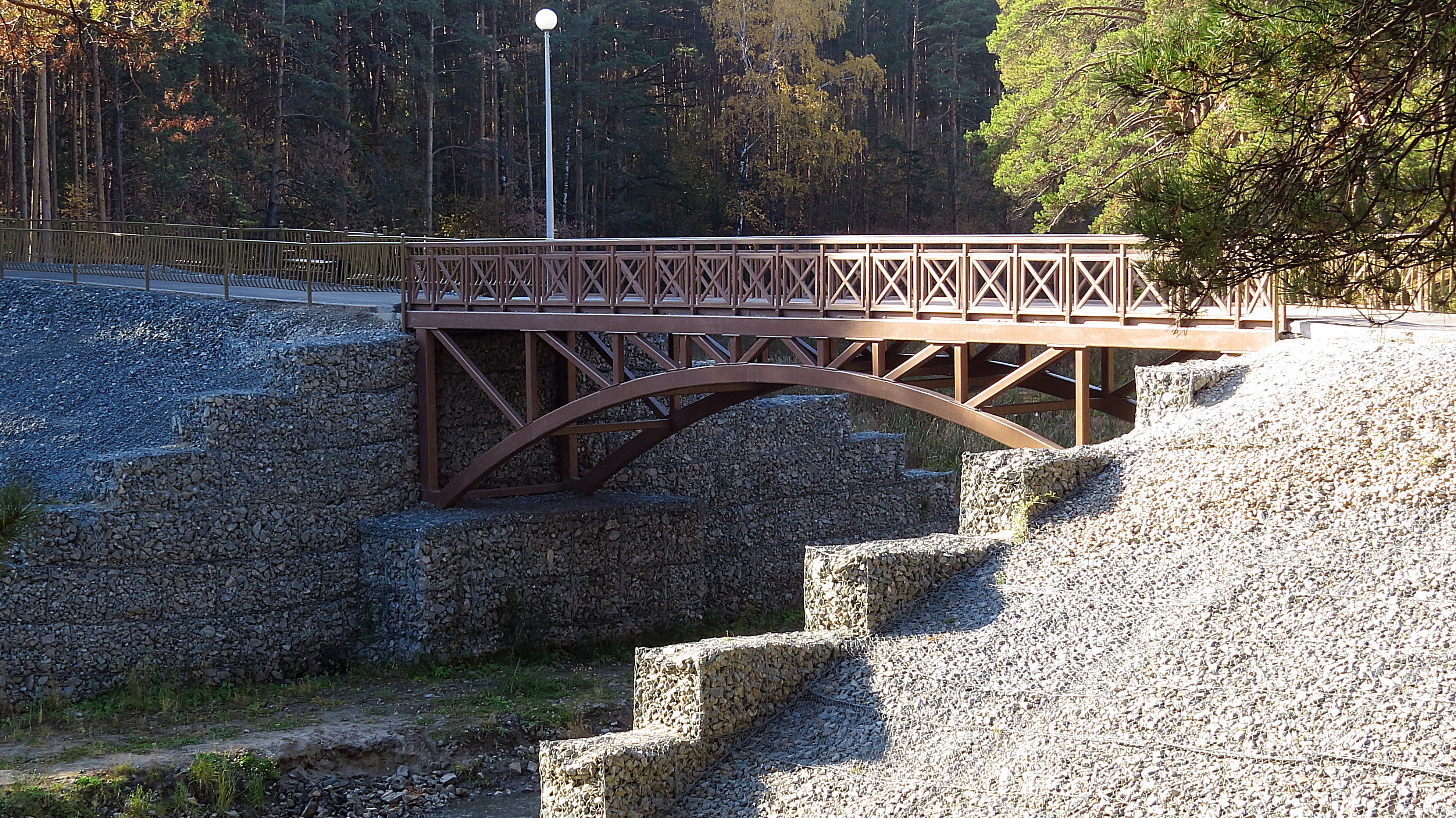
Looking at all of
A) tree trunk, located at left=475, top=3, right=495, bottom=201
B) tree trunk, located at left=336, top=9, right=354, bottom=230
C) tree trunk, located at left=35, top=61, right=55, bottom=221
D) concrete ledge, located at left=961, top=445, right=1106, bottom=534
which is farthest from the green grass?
tree trunk, located at left=475, top=3, right=495, bottom=201

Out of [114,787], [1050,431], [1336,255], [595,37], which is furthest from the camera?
[595,37]

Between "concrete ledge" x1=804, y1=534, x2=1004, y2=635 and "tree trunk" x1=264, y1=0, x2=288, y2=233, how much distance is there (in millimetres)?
23325

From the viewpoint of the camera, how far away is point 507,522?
17.5 meters

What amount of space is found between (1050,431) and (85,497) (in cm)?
1897

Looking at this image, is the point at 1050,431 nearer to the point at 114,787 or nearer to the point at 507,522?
the point at 507,522

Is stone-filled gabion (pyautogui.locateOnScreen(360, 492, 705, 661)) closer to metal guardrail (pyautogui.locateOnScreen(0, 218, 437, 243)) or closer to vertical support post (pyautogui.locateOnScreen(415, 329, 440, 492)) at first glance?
vertical support post (pyautogui.locateOnScreen(415, 329, 440, 492))

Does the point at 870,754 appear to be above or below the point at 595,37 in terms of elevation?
below

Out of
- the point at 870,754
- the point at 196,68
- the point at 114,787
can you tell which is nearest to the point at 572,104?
the point at 196,68

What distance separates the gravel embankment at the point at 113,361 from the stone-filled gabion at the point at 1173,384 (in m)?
10.1

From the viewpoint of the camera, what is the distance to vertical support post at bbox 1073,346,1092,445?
11555 millimetres

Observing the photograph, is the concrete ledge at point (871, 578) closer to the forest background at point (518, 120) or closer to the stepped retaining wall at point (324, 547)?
the stepped retaining wall at point (324, 547)

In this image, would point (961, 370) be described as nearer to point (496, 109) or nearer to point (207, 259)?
point (207, 259)

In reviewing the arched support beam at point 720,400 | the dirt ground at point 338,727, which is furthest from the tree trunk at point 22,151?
the dirt ground at point 338,727

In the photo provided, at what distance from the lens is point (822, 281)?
1354 cm
